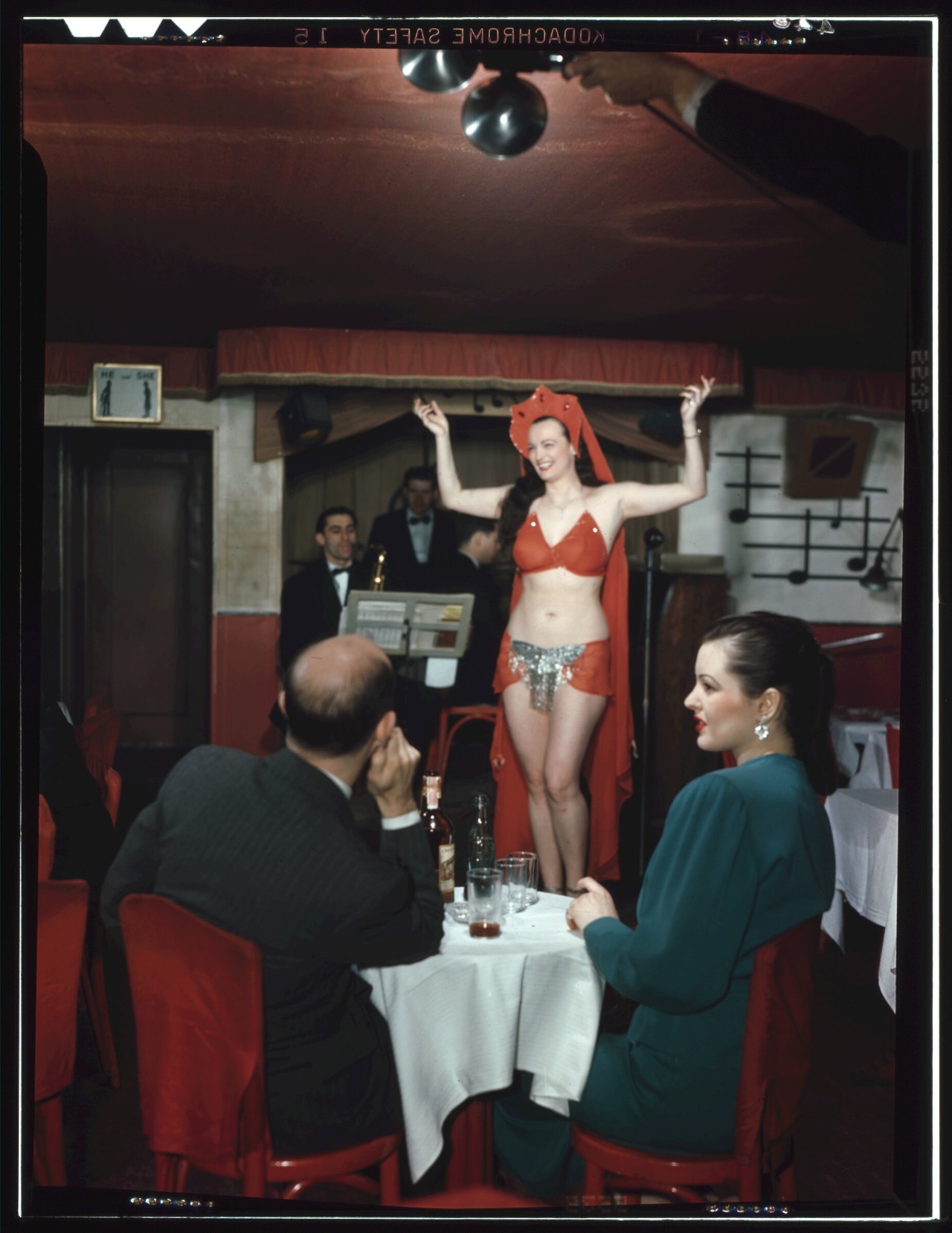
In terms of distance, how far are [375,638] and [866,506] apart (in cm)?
102

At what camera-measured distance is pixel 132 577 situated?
198 centimetres

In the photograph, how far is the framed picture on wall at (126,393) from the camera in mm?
1854

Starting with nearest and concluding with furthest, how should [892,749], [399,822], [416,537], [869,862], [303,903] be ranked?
[303,903] < [399,822] < [416,537] < [869,862] < [892,749]

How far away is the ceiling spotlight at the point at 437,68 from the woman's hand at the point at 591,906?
4.95 ft

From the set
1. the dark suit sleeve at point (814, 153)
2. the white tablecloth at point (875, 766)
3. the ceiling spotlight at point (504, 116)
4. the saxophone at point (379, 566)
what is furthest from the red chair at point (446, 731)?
the white tablecloth at point (875, 766)

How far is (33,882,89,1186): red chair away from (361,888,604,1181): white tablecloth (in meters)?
0.58

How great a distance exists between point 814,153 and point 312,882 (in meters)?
1.64

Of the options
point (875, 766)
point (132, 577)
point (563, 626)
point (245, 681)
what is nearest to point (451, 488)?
point (563, 626)

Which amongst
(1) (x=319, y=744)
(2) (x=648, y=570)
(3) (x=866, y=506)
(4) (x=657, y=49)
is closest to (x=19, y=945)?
(1) (x=319, y=744)

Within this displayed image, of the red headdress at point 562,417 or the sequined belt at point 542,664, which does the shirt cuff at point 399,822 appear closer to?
the sequined belt at point 542,664

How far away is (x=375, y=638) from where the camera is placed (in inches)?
74.6

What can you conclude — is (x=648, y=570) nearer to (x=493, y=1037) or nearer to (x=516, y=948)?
(x=516, y=948)

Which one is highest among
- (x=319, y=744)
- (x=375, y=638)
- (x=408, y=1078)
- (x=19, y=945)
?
(x=375, y=638)

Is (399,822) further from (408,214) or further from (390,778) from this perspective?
(408,214)
